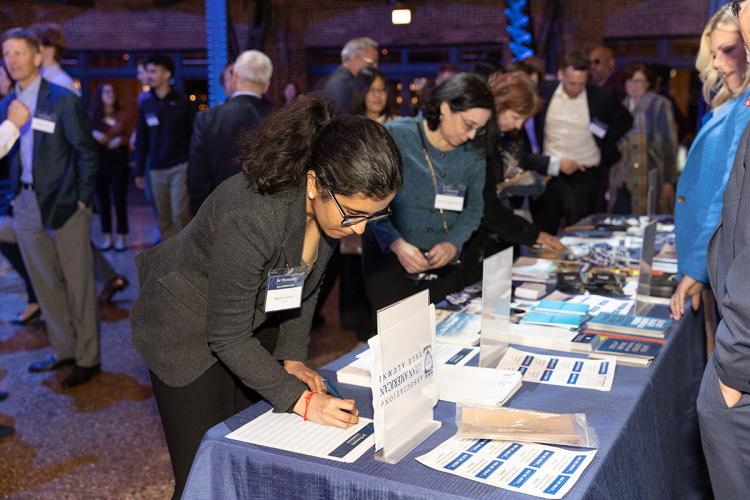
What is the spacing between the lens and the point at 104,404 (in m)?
3.42

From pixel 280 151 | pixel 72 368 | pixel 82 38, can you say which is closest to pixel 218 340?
pixel 280 151

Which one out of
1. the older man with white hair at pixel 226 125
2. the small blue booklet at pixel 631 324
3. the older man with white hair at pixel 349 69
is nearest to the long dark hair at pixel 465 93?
the small blue booklet at pixel 631 324

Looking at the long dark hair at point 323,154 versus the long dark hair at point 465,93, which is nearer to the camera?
the long dark hair at point 323,154

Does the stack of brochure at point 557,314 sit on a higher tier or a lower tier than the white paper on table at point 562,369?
higher

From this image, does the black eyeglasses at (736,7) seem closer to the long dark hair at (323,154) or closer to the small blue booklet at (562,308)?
the long dark hair at (323,154)

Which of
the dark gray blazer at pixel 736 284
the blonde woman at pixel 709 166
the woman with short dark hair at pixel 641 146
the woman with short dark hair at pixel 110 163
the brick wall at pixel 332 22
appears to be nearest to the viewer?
the dark gray blazer at pixel 736 284

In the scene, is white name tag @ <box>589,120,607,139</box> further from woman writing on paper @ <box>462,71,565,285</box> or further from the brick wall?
the brick wall

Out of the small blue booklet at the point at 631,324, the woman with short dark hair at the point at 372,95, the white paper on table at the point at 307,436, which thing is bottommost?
the white paper on table at the point at 307,436

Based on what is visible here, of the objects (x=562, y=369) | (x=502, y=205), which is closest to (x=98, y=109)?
(x=502, y=205)

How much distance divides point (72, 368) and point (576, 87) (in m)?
3.40

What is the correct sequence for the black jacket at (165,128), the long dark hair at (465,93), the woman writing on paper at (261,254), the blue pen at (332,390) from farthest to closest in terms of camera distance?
the black jacket at (165,128) → the long dark hair at (465,93) → the blue pen at (332,390) → the woman writing on paper at (261,254)

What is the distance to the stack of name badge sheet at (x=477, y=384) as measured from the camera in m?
1.68

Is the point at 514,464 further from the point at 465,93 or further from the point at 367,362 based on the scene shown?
the point at 465,93

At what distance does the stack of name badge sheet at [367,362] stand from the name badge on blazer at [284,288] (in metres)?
0.22
